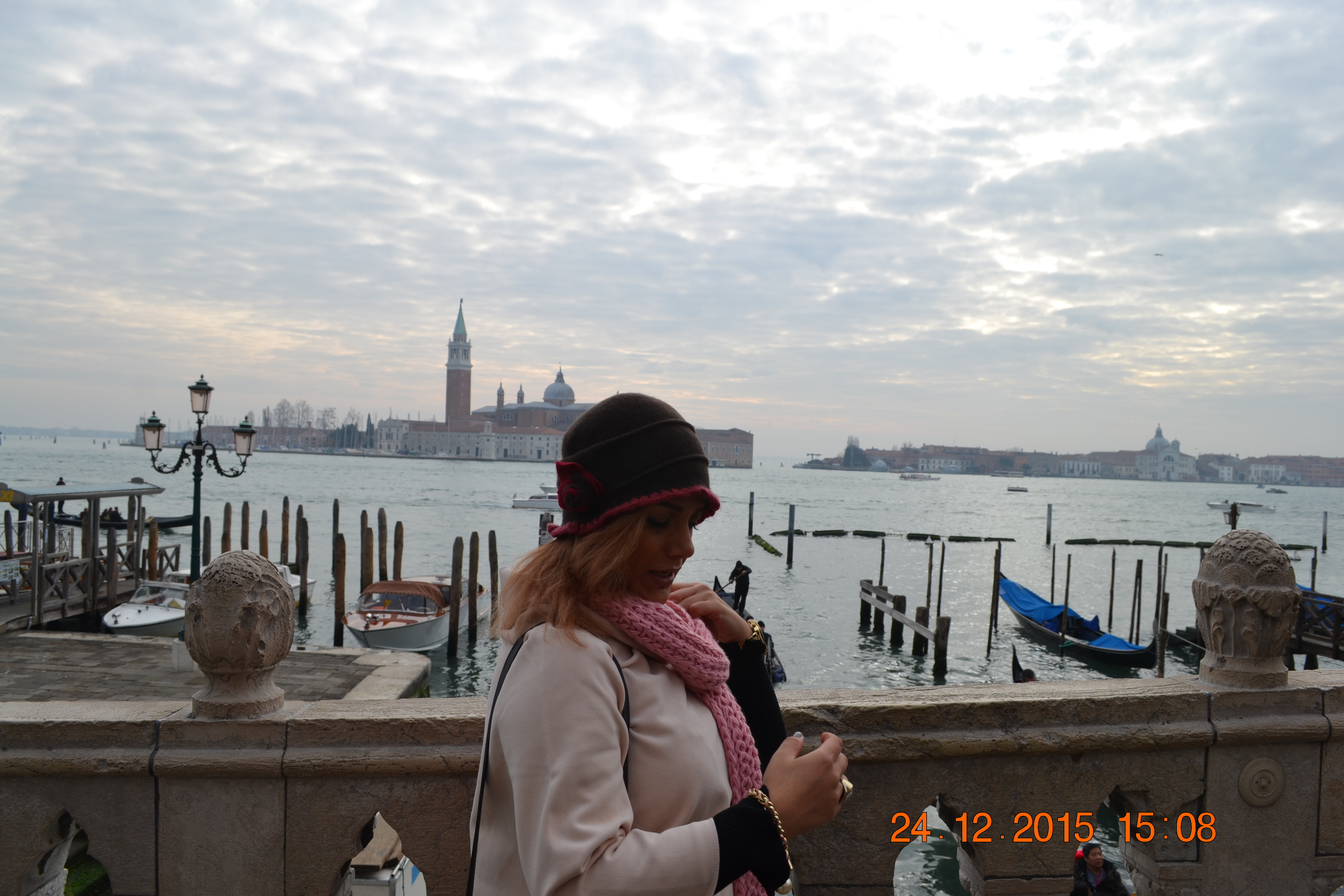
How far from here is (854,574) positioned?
30703 millimetres

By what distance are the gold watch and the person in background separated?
161 inches

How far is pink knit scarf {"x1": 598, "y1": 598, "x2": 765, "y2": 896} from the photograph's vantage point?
1104 mm

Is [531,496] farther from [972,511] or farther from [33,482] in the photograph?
[972,511]

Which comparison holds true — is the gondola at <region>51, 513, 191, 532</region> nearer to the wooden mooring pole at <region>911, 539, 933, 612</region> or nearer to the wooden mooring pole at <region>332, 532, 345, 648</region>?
the wooden mooring pole at <region>332, 532, 345, 648</region>

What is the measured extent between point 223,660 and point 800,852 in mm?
1430

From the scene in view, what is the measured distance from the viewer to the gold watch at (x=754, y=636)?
4.54 feet

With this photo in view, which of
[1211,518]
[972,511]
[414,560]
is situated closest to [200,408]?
[414,560]

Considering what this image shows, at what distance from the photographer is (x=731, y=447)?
5940 inches

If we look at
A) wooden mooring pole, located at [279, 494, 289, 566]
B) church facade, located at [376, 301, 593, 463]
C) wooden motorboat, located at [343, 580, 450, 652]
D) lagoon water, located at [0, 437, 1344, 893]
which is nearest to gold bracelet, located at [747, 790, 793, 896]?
lagoon water, located at [0, 437, 1344, 893]

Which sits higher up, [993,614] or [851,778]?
[851,778]

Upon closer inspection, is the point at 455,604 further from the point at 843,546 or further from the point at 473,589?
the point at 843,546

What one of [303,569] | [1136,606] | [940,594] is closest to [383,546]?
[303,569]

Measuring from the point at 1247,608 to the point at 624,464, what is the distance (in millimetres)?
2006
